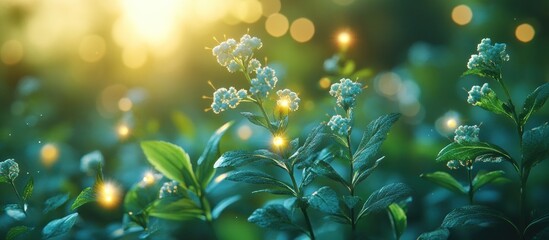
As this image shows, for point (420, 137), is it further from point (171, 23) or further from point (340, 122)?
point (171, 23)

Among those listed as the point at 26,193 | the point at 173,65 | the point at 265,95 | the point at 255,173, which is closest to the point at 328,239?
the point at 255,173

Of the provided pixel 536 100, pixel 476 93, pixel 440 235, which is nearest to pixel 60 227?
pixel 440 235

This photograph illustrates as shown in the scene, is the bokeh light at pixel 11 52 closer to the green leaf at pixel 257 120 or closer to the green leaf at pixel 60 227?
the green leaf at pixel 60 227

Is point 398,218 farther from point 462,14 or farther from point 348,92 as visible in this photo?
point 462,14

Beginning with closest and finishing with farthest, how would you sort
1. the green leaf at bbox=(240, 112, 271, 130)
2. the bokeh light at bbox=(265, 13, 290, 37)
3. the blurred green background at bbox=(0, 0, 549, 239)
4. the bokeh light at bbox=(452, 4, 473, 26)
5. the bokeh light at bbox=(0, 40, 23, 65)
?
the green leaf at bbox=(240, 112, 271, 130)
the blurred green background at bbox=(0, 0, 549, 239)
the bokeh light at bbox=(452, 4, 473, 26)
the bokeh light at bbox=(265, 13, 290, 37)
the bokeh light at bbox=(0, 40, 23, 65)

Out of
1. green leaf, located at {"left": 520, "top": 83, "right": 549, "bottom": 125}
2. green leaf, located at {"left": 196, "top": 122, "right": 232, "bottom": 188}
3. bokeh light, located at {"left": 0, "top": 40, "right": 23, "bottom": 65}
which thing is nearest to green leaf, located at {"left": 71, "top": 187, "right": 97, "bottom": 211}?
green leaf, located at {"left": 196, "top": 122, "right": 232, "bottom": 188}

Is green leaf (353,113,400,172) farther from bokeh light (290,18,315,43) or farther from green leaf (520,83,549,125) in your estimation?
bokeh light (290,18,315,43)

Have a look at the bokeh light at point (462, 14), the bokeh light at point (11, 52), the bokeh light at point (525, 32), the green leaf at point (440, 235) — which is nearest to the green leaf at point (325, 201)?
the green leaf at point (440, 235)
